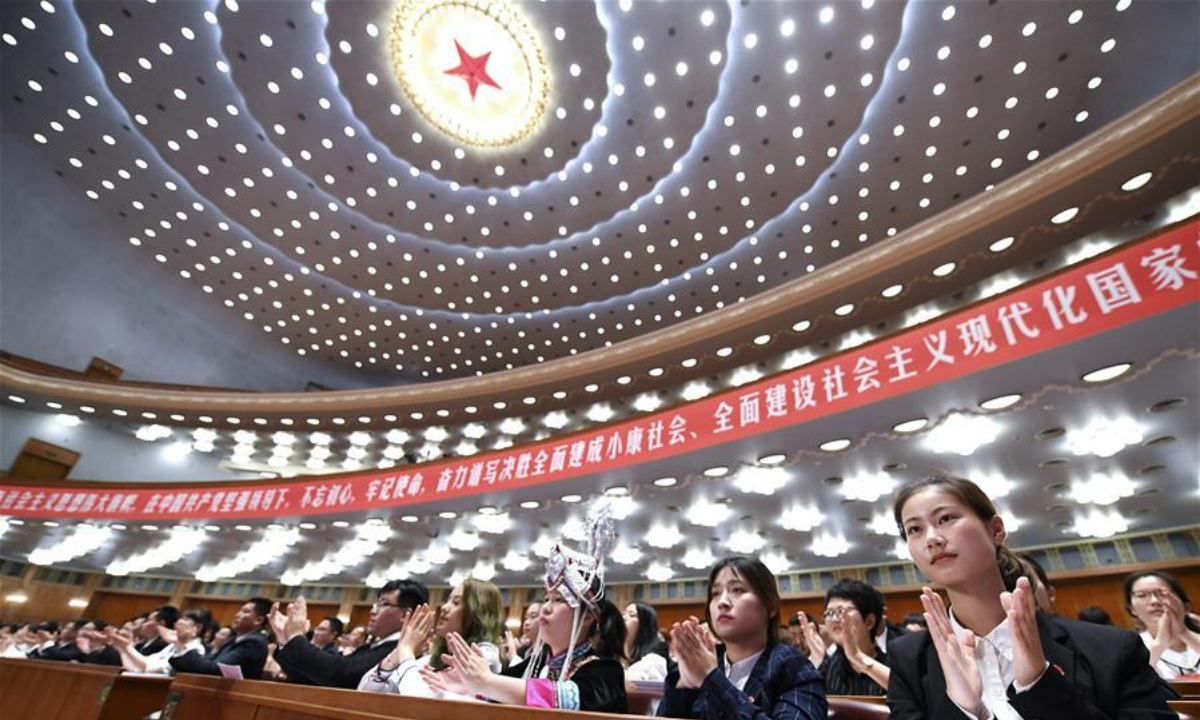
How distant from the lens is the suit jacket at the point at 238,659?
9.16ft

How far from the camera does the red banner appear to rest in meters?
3.80

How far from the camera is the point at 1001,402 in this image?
15.4 ft

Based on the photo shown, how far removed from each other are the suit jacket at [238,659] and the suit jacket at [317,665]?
1.56 ft

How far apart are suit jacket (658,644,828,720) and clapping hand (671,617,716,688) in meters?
0.03

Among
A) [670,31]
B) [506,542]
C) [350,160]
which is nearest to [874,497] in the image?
[506,542]

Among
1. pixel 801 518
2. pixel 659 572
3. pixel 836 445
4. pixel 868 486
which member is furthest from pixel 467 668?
pixel 659 572

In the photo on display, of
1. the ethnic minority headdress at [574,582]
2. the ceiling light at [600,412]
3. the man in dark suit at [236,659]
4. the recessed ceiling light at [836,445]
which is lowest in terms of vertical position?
the man in dark suit at [236,659]

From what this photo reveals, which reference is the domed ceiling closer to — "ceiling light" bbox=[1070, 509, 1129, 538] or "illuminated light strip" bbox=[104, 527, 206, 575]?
"illuminated light strip" bbox=[104, 527, 206, 575]

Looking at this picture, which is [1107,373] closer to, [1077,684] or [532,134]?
[1077,684]

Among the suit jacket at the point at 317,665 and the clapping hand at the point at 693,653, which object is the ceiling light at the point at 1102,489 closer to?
the clapping hand at the point at 693,653

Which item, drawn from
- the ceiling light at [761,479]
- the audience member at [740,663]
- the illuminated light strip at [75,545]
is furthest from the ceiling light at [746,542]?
the illuminated light strip at [75,545]

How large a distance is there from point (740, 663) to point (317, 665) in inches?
79.4

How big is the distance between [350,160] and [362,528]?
25.9 ft

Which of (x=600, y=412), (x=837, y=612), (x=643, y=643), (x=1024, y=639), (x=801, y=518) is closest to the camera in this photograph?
(x=1024, y=639)
